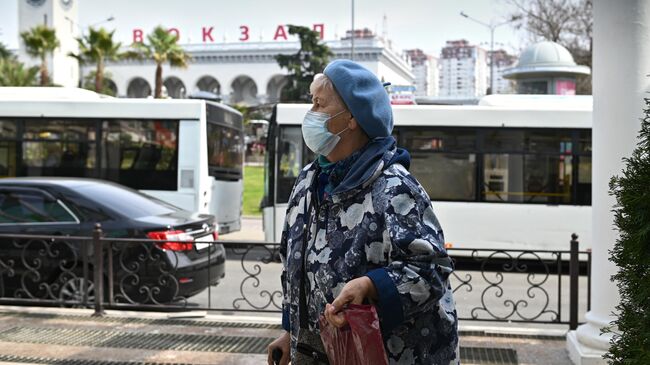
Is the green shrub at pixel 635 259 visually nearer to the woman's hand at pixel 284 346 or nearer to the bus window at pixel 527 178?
the woman's hand at pixel 284 346

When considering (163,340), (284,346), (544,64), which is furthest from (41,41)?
(284,346)

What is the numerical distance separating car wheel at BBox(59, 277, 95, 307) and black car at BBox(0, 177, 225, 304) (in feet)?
0.04

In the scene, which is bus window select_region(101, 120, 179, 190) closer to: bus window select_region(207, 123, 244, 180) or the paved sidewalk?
bus window select_region(207, 123, 244, 180)

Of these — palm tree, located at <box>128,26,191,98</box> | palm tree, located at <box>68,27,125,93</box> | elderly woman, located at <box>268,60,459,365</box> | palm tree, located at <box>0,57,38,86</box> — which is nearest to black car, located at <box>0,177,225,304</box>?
elderly woman, located at <box>268,60,459,365</box>

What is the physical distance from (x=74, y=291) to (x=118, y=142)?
682cm

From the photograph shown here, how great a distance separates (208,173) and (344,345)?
12169mm

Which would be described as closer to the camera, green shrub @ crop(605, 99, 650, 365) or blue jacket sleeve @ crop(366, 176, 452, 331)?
blue jacket sleeve @ crop(366, 176, 452, 331)

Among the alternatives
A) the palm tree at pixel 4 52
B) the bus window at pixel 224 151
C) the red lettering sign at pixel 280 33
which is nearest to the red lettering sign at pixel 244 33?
the red lettering sign at pixel 280 33

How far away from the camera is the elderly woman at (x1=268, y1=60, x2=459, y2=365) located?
2273 mm

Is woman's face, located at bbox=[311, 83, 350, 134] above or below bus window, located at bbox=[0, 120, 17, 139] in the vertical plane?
below

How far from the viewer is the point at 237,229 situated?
15.5 metres

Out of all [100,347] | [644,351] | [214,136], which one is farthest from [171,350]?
[214,136]

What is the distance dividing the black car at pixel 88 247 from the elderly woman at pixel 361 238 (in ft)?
16.1

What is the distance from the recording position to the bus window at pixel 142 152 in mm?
13914
